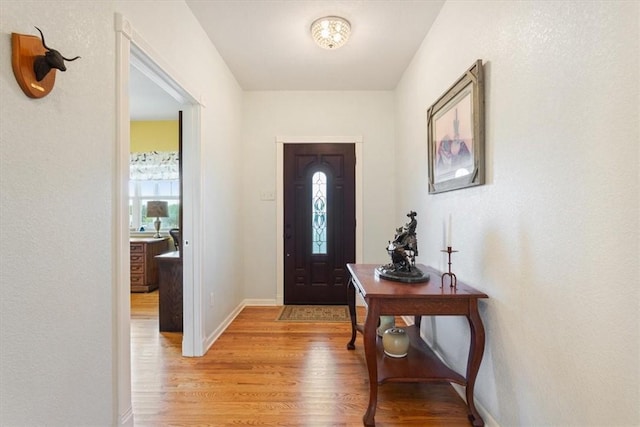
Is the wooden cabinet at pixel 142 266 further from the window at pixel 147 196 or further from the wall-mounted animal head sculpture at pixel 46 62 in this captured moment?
the wall-mounted animal head sculpture at pixel 46 62

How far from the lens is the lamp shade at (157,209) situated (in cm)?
486

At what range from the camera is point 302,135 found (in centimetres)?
380

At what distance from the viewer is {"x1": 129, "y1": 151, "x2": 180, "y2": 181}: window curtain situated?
197 inches

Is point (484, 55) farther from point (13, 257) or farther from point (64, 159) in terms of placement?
point (13, 257)

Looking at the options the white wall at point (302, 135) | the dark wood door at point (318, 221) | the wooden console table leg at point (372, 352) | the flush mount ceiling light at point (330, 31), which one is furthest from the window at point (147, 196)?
the wooden console table leg at point (372, 352)

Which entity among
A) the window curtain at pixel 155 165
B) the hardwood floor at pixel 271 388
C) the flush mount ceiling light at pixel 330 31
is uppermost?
the flush mount ceiling light at pixel 330 31

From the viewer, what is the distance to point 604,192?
938 millimetres

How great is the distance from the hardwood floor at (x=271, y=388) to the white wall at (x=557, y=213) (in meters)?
0.48

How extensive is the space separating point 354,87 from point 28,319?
3580 mm

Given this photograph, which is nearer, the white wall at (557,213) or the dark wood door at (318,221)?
the white wall at (557,213)

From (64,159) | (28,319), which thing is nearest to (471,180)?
(64,159)

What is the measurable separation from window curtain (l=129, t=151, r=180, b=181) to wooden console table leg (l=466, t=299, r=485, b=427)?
16.0 feet

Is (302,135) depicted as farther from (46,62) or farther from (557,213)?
(557,213)

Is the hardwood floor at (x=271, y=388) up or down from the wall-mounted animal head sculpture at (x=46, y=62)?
down
